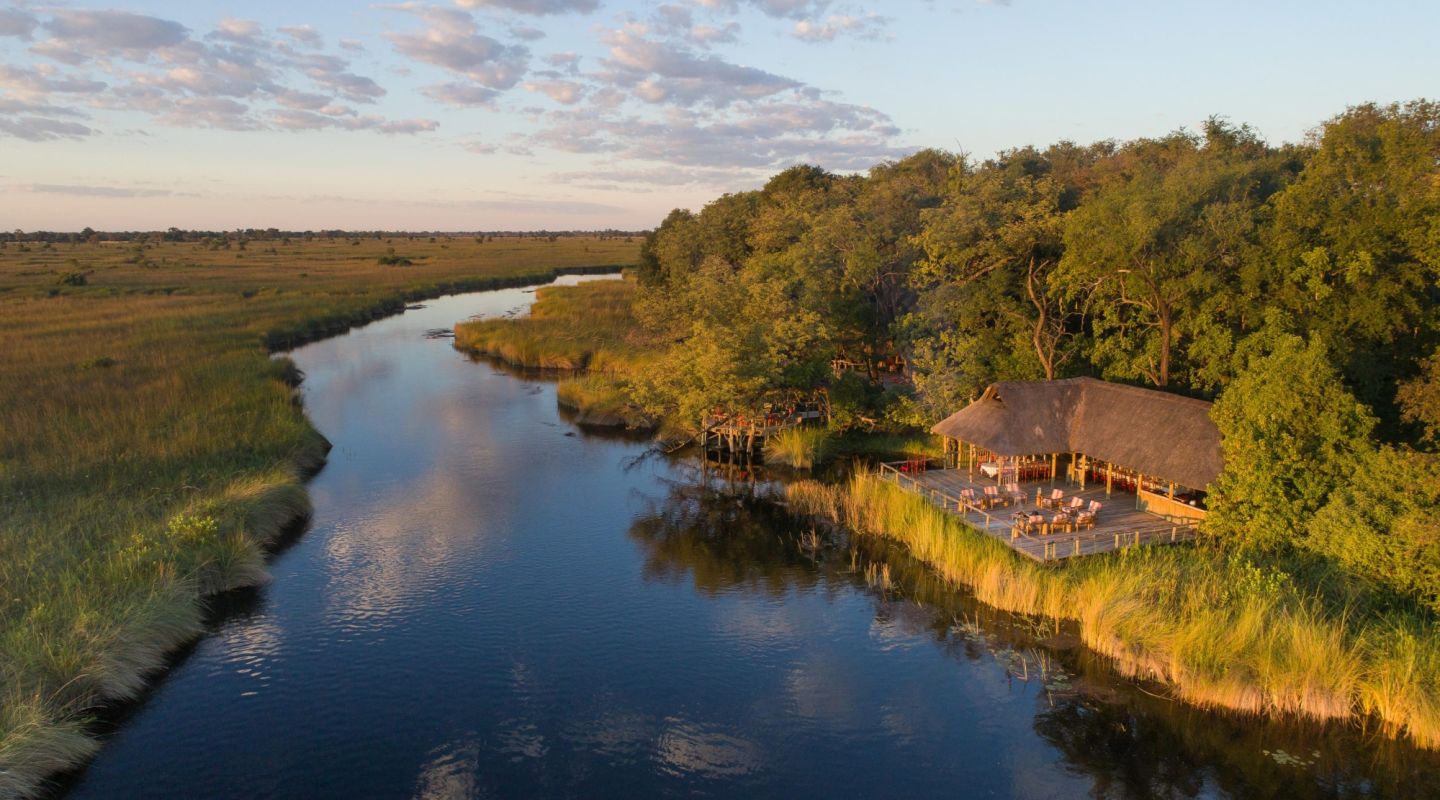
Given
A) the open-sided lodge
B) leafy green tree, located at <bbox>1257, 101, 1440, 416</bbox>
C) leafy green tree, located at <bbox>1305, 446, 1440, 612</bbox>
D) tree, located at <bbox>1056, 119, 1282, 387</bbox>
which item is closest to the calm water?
the open-sided lodge

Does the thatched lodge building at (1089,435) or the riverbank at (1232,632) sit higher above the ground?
the thatched lodge building at (1089,435)

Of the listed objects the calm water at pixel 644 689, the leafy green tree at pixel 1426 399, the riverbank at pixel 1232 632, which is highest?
the leafy green tree at pixel 1426 399

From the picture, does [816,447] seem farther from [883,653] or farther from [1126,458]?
[883,653]

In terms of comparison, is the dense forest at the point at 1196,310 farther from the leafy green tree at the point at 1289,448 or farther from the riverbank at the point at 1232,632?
the riverbank at the point at 1232,632

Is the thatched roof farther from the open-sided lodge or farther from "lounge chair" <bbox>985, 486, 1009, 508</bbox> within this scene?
"lounge chair" <bbox>985, 486, 1009, 508</bbox>

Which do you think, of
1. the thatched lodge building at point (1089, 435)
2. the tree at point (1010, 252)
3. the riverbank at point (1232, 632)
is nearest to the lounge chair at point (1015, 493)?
the thatched lodge building at point (1089, 435)

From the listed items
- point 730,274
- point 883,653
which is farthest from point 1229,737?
point 730,274

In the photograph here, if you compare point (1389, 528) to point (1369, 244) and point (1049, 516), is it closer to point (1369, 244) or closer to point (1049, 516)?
point (1049, 516)
